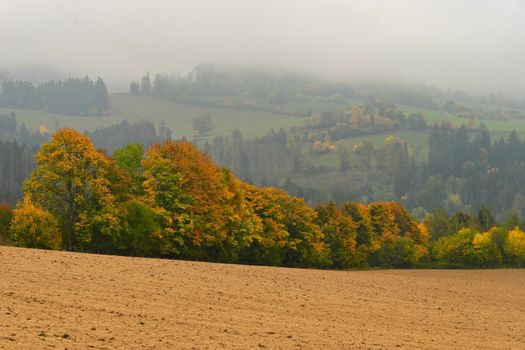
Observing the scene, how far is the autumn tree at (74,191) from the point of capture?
80.1 m

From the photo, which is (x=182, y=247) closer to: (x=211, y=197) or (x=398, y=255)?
(x=211, y=197)

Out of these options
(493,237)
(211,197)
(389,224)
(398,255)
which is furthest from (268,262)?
(493,237)

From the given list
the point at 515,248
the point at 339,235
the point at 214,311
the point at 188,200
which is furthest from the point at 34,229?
the point at 515,248

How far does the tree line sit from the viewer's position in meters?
80.2

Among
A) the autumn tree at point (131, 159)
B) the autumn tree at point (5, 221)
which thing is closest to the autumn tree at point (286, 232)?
the autumn tree at point (131, 159)

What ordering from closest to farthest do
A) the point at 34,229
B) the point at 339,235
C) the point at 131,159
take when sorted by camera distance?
1. the point at 34,229
2. the point at 131,159
3. the point at 339,235

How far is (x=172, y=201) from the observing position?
291 ft

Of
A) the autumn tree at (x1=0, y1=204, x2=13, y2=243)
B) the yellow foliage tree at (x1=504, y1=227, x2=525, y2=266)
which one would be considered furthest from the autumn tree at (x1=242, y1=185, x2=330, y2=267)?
the yellow foliage tree at (x1=504, y1=227, x2=525, y2=266)

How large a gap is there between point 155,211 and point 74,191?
9.52 metres

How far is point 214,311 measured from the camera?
133 ft

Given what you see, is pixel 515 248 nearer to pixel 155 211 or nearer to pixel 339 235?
pixel 339 235

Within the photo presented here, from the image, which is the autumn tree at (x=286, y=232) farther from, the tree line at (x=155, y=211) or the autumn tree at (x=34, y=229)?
the autumn tree at (x=34, y=229)

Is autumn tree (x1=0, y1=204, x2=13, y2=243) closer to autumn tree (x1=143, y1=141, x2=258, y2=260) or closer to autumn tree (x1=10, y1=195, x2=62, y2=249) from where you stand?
autumn tree (x1=10, y1=195, x2=62, y2=249)

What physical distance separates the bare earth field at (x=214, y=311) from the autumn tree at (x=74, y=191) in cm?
1658
